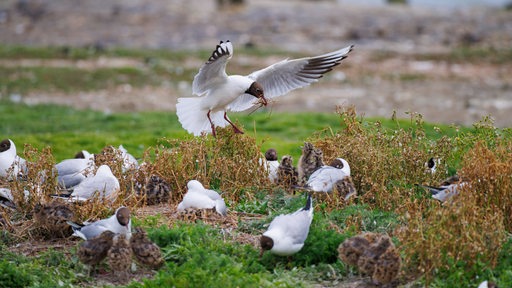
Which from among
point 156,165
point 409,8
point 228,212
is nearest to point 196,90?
point 156,165

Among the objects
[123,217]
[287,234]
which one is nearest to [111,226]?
[123,217]

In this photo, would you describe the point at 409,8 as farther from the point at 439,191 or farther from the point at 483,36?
the point at 439,191

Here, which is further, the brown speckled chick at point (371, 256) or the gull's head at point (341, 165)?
the gull's head at point (341, 165)

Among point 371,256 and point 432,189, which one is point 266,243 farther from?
point 432,189

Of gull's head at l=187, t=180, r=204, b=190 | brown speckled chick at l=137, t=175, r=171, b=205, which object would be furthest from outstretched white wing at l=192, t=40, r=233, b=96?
gull's head at l=187, t=180, r=204, b=190

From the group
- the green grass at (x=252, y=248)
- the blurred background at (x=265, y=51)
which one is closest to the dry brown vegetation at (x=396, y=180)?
the green grass at (x=252, y=248)

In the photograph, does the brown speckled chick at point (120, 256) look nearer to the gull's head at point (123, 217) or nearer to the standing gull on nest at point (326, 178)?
the gull's head at point (123, 217)

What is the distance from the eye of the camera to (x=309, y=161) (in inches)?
348

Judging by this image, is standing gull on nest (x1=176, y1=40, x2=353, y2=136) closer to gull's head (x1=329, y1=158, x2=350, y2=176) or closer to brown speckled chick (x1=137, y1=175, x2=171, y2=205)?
brown speckled chick (x1=137, y1=175, x2=171, y2=205)

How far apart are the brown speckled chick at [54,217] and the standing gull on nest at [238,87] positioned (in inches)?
94.9

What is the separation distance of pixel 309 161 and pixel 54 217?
2.84m

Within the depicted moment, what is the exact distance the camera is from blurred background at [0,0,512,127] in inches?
754

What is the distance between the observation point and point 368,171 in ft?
26.9

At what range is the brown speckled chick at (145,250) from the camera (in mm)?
6477
